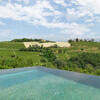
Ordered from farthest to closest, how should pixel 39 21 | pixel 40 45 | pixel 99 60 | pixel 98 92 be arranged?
pixel 40 45 < pixel 99 60 < pixel 39 21 < pixel 98 92

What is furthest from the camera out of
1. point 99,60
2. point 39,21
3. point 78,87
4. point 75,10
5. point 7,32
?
point 99,60

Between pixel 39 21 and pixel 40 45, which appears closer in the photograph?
pixel 39 21

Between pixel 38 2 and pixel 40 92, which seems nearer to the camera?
pixel 40 92

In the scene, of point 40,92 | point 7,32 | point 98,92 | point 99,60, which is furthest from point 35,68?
point 99,60

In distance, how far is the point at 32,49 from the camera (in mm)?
31016

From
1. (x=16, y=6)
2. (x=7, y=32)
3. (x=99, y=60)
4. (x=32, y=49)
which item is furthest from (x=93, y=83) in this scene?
(x=32, y=49)

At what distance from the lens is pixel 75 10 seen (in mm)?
11328

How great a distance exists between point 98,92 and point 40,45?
32961 mm

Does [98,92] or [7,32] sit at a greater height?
[7,32]

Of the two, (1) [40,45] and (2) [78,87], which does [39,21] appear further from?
(1) [40,45]

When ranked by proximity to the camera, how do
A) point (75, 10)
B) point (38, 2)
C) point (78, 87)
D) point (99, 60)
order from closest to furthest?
point (78, 87), point (38, 2), point (75, 10), point (99, 60)

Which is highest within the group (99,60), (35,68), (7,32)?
(7,32)

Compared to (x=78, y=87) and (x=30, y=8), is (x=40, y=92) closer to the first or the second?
(x=78, y=87)

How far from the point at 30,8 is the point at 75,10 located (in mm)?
4429
